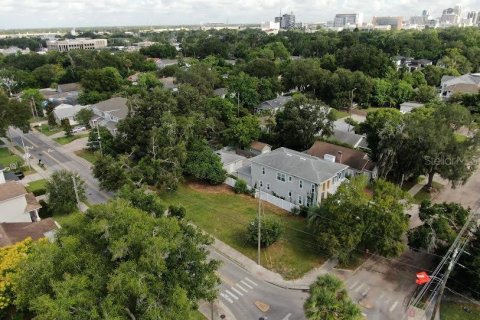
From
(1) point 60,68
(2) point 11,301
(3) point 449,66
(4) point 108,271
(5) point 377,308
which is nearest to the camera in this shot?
(4) point 108,271

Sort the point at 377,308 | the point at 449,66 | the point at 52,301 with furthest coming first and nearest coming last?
the point at 449,66
the point at 377,308
the point at 52,301

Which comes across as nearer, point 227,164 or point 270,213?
point 270,213

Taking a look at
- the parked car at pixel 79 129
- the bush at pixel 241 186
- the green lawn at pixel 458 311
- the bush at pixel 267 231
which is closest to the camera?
the green lawn at pixel 458 311

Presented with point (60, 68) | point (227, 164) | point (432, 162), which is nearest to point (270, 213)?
point (227, 164)

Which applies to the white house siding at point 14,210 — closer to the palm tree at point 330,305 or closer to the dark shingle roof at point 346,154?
the palm tree at point 330,305

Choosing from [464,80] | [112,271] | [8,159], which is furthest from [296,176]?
[464,80]

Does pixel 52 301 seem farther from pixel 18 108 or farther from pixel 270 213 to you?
pixel 18 108

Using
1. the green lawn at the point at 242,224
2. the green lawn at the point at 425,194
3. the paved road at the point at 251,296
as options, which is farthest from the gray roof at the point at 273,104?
the paved road at the point at 251,296
